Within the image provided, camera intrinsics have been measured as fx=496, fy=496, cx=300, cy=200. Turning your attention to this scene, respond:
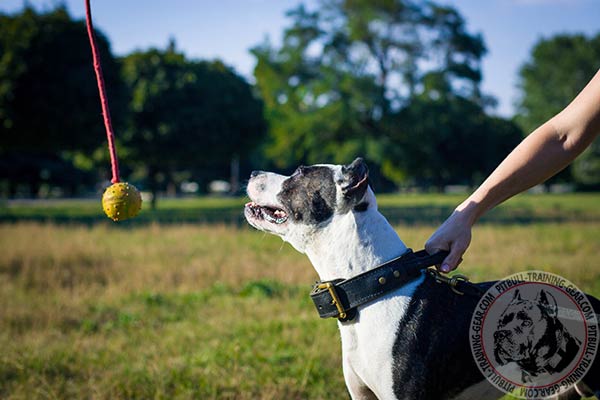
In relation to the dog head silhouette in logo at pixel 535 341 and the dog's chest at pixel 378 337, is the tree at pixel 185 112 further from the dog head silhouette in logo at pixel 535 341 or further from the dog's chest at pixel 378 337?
the dog head silhouette in logo at pixel 535 341

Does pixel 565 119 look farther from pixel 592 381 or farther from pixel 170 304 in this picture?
pixel 170 304

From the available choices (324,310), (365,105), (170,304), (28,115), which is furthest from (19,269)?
(365,105)

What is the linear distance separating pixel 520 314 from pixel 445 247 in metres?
0.51

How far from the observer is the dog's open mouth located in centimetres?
285

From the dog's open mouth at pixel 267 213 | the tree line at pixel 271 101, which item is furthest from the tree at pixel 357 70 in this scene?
the dog's open mouth at pixel 267 213

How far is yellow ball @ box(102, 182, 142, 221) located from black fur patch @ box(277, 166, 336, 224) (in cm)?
80

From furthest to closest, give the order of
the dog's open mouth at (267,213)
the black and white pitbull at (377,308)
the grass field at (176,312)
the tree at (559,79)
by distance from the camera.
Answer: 1. the tree at (559,79)
2. the grass field at (176,312)
3. the dog's open mouth at (267,213)
4. the black and white pitbull at (377,308)

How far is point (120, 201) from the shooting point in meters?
2.62

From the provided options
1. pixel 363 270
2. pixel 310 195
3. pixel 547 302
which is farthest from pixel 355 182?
pixel 547 302

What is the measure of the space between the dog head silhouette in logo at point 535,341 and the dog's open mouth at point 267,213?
128cm

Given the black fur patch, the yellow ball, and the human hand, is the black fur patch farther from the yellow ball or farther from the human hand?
the yellow ball

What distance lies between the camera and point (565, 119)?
2.41m

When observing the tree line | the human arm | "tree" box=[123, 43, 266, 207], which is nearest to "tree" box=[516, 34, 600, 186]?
the tree line

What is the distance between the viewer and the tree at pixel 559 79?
167ft
